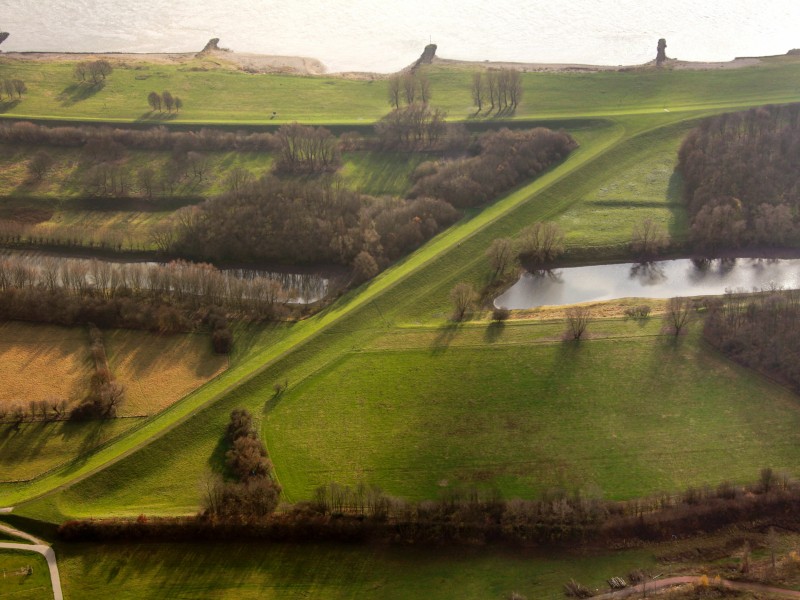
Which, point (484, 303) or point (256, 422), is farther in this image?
point (484, 303)

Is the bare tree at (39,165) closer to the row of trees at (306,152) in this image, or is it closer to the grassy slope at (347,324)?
the row of trees at (306,152)

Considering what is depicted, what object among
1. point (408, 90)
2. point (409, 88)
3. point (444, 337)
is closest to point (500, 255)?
point (444, 337)

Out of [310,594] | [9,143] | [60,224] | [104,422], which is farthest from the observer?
[9,143]

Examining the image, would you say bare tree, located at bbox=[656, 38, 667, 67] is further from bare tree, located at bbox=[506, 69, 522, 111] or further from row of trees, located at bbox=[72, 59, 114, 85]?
row of trees, located at bbox=[72, 59, 114, 85]

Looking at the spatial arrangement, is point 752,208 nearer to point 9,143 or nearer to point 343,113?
point 343,113

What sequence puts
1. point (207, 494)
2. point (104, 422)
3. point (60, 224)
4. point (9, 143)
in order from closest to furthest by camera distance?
point (207, 494)
point (104, 422)
point (60, 224)
point (9, 143)

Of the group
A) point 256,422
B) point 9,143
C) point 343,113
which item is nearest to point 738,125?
point 343,113

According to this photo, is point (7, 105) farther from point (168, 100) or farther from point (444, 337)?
point (444, 337)
